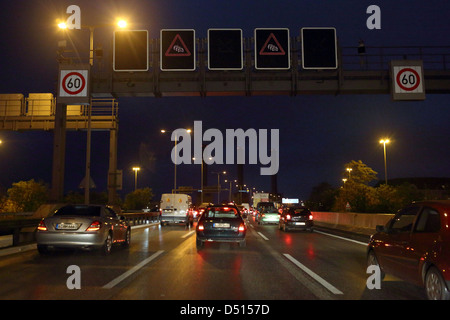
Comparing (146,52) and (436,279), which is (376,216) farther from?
(436,279)

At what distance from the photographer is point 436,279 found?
5.91 metres

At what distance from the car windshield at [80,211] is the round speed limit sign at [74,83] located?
26.0 feet

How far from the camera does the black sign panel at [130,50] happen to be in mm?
17984

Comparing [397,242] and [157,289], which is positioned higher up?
[397,242]

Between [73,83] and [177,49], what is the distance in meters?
5.22

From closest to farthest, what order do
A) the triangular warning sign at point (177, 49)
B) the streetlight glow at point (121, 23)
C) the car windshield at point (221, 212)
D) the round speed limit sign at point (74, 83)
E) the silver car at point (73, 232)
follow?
the silver car at point (73, 232) < the car windshield at point (221, 212) < the streetlight glow at point (121, 23) < the triangular warning sign at point (177, 49) < the round speed limit sign at point (74, 83)

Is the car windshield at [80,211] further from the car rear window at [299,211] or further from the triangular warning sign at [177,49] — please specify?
the car rear window at [299,211]

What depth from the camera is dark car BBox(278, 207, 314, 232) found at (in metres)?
24.1

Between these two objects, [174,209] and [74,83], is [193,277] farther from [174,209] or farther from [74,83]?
[174,209]

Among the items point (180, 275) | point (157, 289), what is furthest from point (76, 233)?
point (157, 289)

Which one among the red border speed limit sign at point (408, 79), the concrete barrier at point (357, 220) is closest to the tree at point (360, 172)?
the concrete barrier at point (357, 220)

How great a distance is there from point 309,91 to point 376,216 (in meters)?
8.91
